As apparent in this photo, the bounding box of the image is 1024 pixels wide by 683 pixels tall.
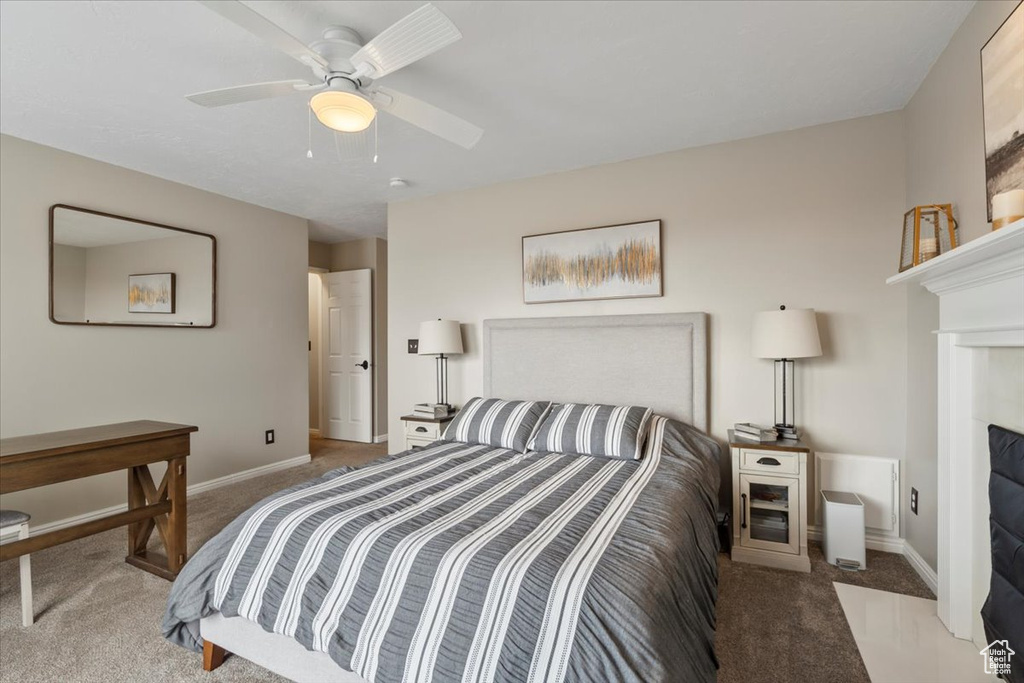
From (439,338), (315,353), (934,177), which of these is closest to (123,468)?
(439,338)

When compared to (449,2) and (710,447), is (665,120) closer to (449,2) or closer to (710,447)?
(449,2)

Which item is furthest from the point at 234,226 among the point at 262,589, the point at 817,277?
the point at 817,277

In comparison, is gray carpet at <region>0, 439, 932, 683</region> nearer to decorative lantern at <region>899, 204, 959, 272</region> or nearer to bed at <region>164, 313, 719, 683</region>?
bed at <region>164, 313, 719, 683</region>

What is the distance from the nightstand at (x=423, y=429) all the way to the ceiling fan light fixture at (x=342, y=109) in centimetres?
221

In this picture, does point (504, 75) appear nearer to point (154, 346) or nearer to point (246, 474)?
point (154, 346)

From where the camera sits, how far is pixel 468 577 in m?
1.30

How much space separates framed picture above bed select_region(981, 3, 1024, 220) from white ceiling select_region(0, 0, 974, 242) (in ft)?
1.08

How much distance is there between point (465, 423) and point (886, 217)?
110 inches

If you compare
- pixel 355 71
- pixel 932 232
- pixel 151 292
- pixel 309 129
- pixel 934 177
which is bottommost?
pixel 151 292

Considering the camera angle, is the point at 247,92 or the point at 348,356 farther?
the point at 348,356

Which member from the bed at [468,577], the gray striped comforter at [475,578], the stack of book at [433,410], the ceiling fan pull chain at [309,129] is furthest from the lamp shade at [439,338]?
the gray striped comforter at [475,578]

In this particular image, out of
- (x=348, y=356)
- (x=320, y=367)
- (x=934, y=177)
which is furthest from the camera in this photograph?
(x=320, y=367)

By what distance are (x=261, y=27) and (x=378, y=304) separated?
4303 mm

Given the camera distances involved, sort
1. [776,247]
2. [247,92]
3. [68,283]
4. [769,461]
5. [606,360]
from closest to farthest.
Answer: [247,92] < [769,461] < [776,247] < [68,283] < [606,360]
